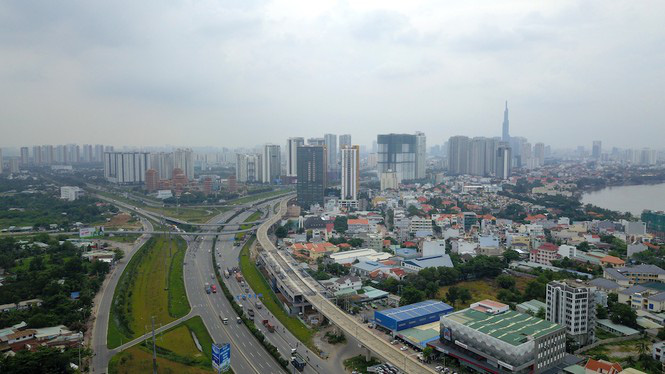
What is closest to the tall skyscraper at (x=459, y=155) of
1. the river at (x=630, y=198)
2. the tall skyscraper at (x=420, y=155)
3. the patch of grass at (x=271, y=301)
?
the tall skyscraper at (x=420, y=155)

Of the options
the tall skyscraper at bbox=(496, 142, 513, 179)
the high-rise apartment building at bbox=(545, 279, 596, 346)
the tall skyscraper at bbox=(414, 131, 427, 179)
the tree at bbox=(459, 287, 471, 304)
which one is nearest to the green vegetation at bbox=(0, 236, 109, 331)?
the tree at bbox=(459, 287, 471, 304)

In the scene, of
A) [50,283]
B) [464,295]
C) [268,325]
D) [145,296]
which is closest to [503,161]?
[464,295]

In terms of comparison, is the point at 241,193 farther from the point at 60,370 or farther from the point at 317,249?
the point at 60,370

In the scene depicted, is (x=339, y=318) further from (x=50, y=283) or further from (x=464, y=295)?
(x=50, y=283)

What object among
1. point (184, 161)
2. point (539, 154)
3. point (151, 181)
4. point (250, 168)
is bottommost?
point (151, 181)

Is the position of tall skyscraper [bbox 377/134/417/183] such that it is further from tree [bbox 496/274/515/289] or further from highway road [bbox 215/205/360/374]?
highway road [bbox 215/205/360/374]

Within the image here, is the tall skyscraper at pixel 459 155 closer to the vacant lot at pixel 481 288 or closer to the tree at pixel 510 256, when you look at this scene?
the tree at pixel 510 256
